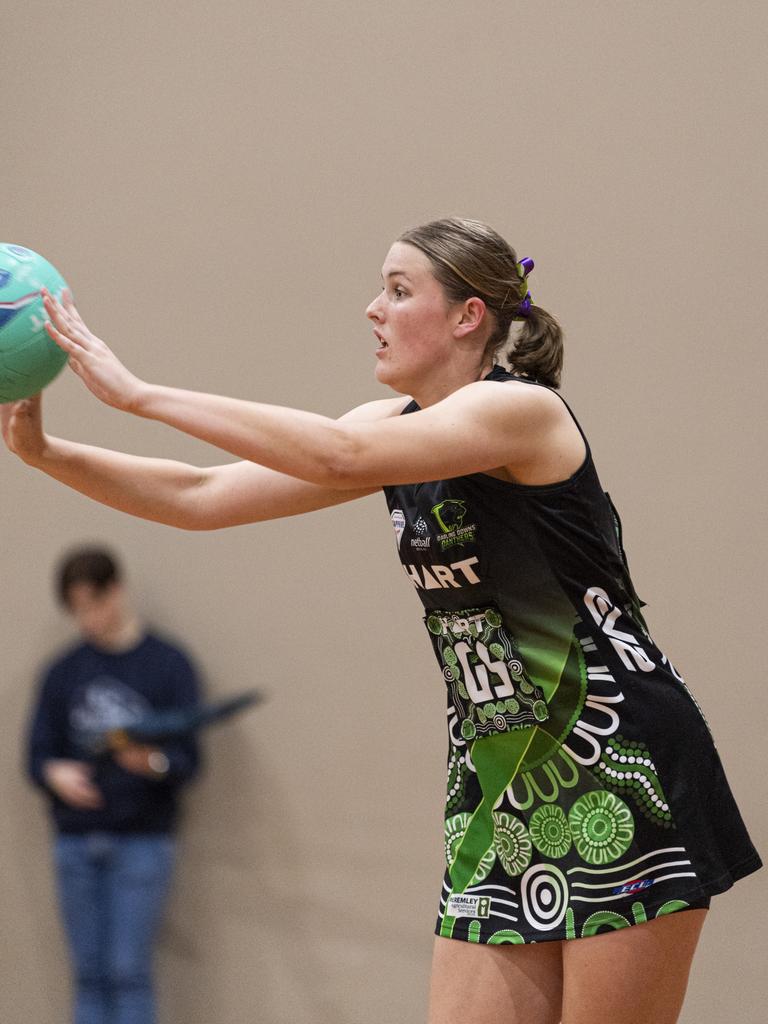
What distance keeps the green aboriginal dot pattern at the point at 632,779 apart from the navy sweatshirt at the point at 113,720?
2282mm

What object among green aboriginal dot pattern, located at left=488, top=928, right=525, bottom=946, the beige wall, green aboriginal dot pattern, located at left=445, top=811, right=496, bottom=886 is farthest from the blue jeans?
green aboriginal dot pattern, located at left=488, top=928, right=525, bottom=946

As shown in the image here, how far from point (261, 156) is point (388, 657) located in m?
1.63

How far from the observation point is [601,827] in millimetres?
2086

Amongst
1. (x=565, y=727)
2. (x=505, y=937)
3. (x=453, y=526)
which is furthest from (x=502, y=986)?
(x=453, y=526)

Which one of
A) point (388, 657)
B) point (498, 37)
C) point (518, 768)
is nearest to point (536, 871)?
point (518, 768)

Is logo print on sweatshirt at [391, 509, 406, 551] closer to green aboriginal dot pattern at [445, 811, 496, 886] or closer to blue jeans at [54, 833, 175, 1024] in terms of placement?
green aboriginal dot pattern at [445, 811, 496, 886]

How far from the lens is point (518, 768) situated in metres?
2.16

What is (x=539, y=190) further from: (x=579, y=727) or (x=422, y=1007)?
Answer: (x=422, y=1007)

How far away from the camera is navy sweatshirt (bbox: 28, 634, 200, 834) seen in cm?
409

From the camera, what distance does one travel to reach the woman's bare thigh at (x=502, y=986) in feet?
7.00

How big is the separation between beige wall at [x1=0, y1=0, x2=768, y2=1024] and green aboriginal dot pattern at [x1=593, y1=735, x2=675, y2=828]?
1448 millimetres

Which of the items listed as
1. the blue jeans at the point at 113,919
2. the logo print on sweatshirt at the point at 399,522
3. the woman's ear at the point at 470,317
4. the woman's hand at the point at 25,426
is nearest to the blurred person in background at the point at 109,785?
the blue jeans at the point at 113,919

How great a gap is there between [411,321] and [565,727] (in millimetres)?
723

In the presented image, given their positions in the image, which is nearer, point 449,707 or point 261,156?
point 449,707
